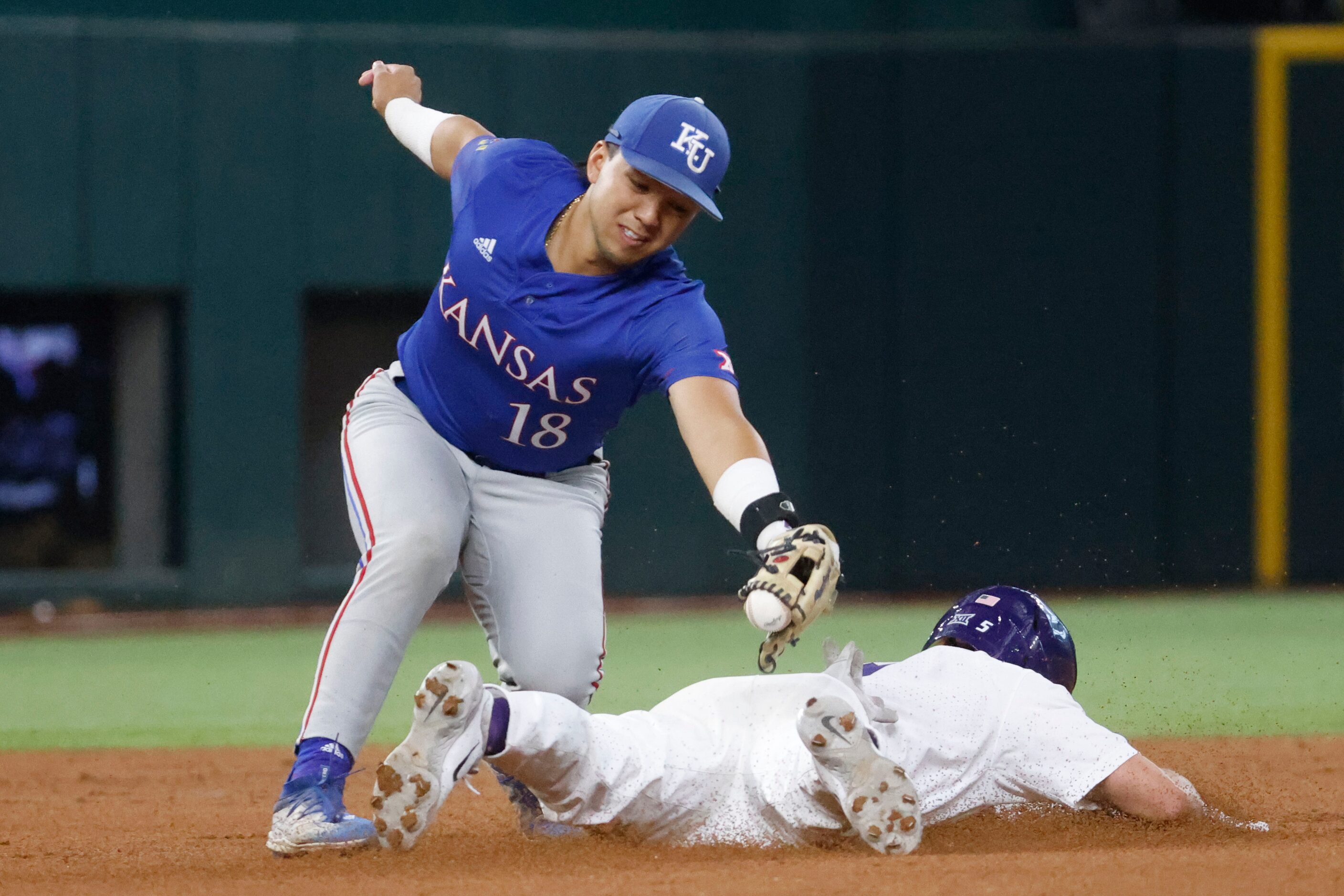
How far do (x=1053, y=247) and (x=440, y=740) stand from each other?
364 inches

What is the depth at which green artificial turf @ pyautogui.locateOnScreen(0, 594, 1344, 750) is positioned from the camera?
6.36m

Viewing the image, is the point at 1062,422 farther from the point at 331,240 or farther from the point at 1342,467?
the point at 331,240

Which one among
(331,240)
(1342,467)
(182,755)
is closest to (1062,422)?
(1342,467)

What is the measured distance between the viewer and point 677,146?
11.7 feet

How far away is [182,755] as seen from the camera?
5.74 meters

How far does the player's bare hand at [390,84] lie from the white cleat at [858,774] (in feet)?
7.91

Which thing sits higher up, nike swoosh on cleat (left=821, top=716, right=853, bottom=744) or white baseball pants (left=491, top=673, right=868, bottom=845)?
nike swoosh on cleat (left=821, top=716, right=853, bottom=744)

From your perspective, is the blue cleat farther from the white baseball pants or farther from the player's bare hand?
the player's bare hand

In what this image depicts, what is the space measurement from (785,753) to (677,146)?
4.31 ft

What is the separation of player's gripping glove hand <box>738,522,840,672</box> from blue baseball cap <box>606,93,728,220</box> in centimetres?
86

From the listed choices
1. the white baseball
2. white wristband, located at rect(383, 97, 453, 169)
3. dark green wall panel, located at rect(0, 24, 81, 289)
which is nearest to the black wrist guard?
the white baseball

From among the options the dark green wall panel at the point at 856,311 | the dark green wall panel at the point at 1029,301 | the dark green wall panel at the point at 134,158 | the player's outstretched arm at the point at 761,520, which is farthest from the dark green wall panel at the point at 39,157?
the player's outstretched arm at the point at 761,520

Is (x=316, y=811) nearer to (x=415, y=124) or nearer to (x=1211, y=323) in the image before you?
(x=415, y=124)

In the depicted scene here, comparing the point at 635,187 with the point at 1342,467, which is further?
the point at 1342,467
